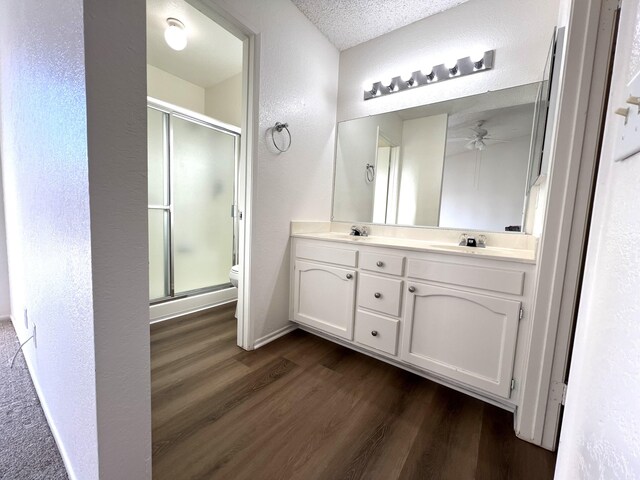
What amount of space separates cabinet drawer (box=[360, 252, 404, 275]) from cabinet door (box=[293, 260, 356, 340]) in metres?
0.12

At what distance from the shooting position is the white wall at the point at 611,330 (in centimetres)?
40

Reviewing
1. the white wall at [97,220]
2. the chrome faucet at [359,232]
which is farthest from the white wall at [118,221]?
the chrome faucet at [359,232]

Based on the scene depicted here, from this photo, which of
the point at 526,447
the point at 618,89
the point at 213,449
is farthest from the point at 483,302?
Result: the point at 213,449

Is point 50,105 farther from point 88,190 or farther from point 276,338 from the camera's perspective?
point 276,338

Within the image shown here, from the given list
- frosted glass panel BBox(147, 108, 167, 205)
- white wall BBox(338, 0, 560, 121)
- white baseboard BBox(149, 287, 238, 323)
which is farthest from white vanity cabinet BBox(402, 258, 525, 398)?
frosted glass panel BBox(147, 108, 167, 205)

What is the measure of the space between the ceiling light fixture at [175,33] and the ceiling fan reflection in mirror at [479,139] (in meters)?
2.38

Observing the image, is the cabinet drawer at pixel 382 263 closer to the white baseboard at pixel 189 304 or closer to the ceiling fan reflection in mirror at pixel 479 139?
the ceiling fan reflection in mirror at pixel 479 139

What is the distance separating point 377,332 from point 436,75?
1.84 metres

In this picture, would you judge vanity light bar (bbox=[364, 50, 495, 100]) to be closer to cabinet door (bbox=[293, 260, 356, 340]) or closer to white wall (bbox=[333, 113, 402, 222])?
white wall (bbox=[333, 113, 402, 222])

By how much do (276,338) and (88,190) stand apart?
1710 mm

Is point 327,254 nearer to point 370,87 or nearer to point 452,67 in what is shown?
point 370,87

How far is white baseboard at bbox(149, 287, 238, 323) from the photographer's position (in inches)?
90.0

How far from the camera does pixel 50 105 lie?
0.80 metres

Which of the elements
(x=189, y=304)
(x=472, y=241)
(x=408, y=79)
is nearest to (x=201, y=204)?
(x=189, y=304)
